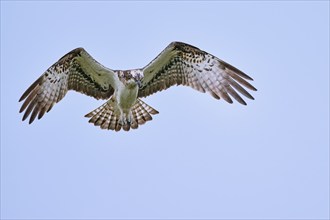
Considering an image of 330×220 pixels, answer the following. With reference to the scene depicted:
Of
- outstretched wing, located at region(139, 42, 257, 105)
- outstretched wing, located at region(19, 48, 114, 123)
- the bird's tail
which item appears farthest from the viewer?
the bird's tail

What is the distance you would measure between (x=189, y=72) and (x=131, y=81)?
47.4 inches

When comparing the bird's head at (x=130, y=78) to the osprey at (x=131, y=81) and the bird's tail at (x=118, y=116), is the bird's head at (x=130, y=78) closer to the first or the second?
the osprey at (x=131, y=81)

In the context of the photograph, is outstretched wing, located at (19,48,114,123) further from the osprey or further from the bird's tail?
the bird's tail

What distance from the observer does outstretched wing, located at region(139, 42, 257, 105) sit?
13.7m

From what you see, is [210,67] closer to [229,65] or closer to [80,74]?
[229,65]

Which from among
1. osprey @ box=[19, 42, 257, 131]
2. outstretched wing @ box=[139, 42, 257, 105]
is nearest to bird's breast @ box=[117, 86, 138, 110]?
osprey @ box=[19, 42, 257, 131]

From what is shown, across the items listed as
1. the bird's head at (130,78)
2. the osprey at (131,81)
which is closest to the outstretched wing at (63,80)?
the osprey at (131,81)

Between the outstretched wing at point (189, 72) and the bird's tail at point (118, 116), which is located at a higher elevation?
the outstretched wing at point (189, 72)

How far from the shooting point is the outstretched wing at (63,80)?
13.3 meters

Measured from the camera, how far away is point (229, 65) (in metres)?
13.8

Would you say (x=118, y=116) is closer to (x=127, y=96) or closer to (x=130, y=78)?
(x=127, y=96)

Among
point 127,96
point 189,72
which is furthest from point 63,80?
point 189,72

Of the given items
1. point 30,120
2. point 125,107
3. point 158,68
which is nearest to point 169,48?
point 158,68

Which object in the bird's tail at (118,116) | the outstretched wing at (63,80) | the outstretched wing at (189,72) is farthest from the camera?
the bird's tail at (118,116)
